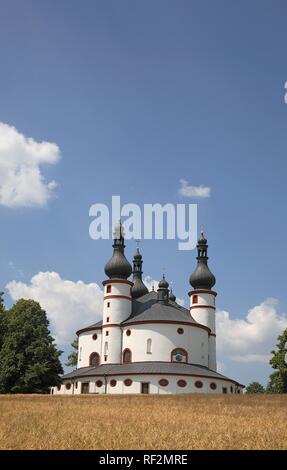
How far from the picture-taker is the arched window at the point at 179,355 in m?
68.8

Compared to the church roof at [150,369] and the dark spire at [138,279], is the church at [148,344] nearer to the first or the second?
the church roof at [150,369]

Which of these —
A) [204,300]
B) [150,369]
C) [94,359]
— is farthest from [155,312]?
[94,359]

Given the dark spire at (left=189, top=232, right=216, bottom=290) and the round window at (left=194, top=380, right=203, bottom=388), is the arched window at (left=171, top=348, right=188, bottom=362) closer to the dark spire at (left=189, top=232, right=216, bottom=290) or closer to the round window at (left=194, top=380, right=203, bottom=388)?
the round window at (left=194, top=380, right=203, bottom=388)

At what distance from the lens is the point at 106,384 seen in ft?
217

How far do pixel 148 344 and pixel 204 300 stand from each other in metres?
12.5

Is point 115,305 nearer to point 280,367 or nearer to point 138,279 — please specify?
point 138,279

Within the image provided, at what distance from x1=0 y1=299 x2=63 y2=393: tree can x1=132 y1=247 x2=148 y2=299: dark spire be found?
1175 inches

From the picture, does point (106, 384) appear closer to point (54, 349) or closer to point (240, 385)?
point (54, 349)

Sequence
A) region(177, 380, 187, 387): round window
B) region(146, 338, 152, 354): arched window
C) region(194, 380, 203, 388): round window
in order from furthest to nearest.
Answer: region(146, 338, 152, 354): arched window < region(194, 380, 203, 388): round window < region(177, 380, 187, 387): round window

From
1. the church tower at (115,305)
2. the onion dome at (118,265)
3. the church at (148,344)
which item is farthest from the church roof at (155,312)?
the onion dome at (118,265)

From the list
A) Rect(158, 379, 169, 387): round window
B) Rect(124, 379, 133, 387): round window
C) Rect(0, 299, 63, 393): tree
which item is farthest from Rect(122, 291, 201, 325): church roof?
Rect(0, 299, 63, 393): tree

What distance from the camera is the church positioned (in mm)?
65250
